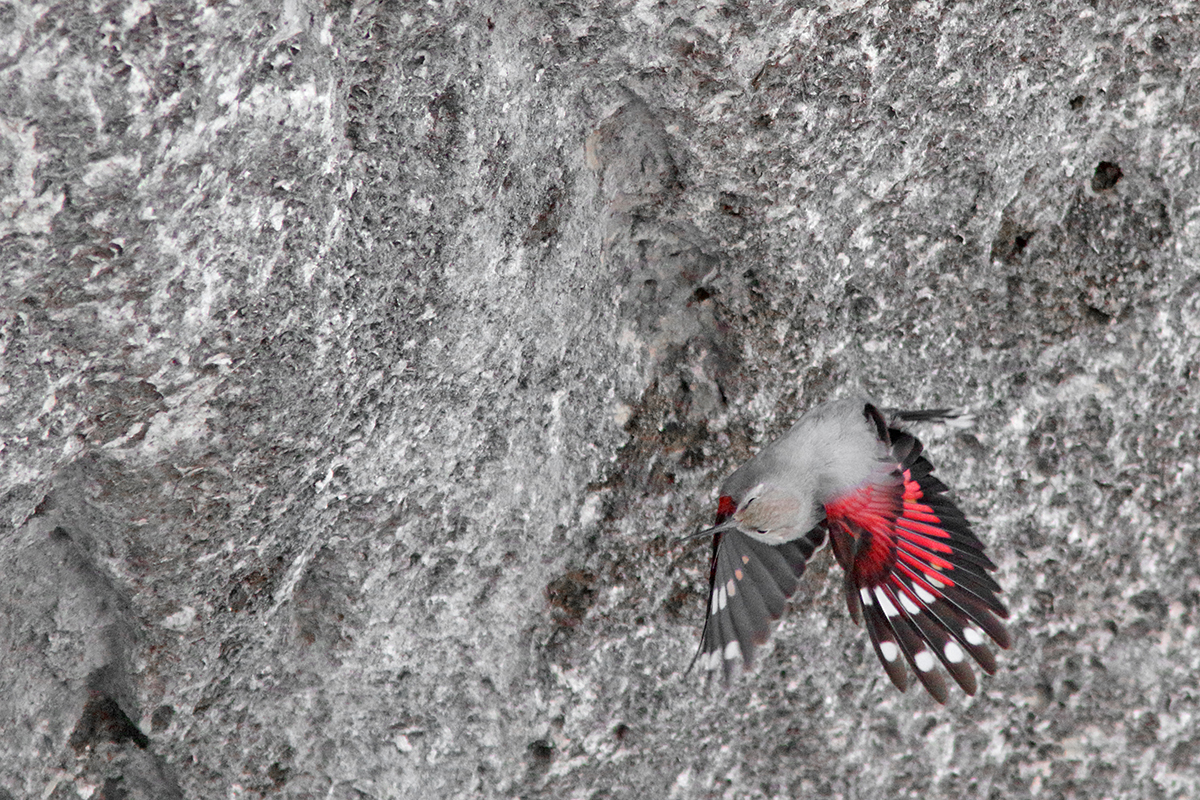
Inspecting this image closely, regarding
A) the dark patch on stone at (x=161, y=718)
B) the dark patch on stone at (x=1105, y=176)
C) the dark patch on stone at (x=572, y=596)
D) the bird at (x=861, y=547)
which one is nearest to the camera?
the dark patch on stone at (x=161, y=718)

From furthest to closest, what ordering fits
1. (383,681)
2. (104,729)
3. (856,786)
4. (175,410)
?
(856,786), (383,681), (104,729), (175,410)

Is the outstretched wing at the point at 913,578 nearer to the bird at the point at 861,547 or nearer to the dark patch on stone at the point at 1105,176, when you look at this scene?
the bird at the point at 861,547

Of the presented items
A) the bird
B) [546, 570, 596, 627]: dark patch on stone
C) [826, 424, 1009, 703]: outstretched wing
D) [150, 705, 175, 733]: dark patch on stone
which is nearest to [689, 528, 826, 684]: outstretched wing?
the bird

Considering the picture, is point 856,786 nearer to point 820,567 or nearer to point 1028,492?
point 820,567

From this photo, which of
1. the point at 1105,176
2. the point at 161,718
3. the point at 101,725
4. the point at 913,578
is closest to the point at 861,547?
the point at 913,578

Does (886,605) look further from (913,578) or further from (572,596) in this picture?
(572,596)

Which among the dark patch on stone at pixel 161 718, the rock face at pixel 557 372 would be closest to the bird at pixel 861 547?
the rock face at pixel 557 372

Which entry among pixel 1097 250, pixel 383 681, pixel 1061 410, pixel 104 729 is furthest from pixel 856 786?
pixel 104 729
